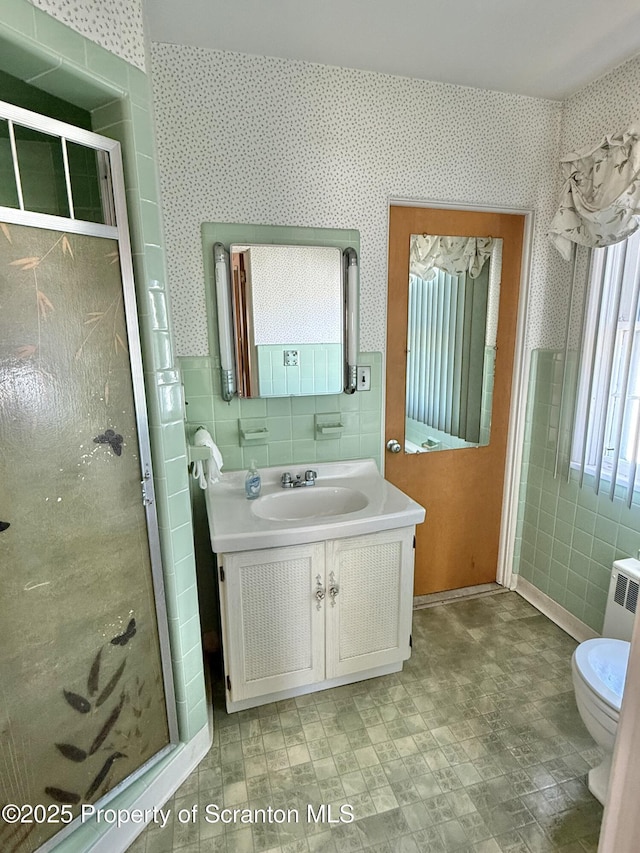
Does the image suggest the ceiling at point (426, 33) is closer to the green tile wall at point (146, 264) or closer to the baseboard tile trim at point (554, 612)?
the green tile wall at point (146, 264)

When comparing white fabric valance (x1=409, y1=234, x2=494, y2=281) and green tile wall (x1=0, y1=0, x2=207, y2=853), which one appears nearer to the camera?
green tile wall (x1=0, y1=0, x2=207, y2=853)

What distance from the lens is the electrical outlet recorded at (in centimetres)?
212

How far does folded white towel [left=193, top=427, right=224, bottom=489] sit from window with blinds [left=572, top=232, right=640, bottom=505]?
1.68 metres

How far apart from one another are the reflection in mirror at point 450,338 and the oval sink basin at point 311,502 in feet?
1.66

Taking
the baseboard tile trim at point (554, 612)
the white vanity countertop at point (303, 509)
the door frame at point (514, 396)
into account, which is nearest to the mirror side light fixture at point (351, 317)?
the door frame at point (514, 396)

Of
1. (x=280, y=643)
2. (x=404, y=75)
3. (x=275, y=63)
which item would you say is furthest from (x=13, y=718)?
(x=404, y=75)

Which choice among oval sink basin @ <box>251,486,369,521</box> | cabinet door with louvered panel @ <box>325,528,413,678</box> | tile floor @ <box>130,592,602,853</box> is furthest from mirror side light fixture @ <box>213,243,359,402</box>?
tile floor @ <box>130,592,602,853</box>

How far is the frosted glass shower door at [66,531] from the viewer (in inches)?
40.6

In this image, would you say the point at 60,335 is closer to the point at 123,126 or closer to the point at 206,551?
the point at 123,126

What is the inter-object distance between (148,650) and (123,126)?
4.95 feet

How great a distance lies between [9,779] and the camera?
108 cm

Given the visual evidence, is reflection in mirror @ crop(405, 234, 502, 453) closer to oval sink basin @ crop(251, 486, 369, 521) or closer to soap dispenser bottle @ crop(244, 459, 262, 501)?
oval sink basin @ crop(251, 486, 369, 521)

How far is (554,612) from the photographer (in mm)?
2336

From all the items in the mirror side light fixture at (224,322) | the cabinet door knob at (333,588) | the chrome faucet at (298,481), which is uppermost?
the mirror side light fixture at (224,322)
